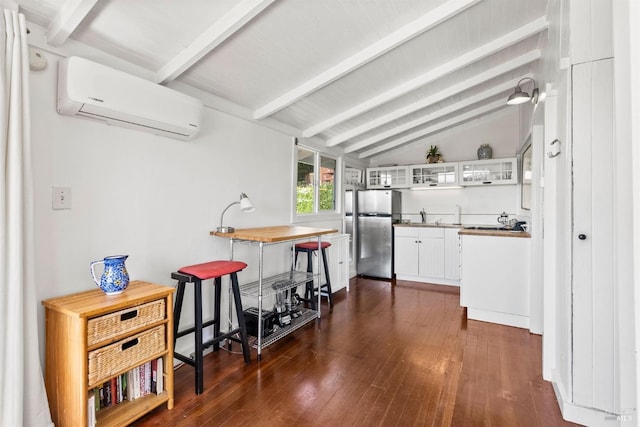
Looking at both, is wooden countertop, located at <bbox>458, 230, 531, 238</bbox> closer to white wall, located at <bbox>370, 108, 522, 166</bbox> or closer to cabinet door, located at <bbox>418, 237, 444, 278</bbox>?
cabinet door, located at <bbox>418, 237, 444, 278</bbox>

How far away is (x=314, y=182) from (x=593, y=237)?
3.14 metres

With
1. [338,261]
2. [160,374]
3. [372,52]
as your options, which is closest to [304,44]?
[372,52]

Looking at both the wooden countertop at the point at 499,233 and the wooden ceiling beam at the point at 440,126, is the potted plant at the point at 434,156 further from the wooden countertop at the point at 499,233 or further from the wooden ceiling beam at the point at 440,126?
the wooden countertop at the point at 499,233

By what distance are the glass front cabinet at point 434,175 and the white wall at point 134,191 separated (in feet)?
9.95

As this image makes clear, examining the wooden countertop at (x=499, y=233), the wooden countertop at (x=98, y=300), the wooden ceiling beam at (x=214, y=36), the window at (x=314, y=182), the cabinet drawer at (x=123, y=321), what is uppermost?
the wooden ceiling beam at (x=214, y=36)

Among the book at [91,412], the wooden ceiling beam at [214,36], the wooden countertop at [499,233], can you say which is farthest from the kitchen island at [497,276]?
the book at [91,412]

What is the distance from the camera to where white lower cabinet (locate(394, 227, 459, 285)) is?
4566 mm

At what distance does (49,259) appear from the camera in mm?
1686

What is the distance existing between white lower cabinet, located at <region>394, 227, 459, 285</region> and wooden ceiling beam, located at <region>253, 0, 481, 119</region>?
293 cm

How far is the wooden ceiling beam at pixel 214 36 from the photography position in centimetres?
172

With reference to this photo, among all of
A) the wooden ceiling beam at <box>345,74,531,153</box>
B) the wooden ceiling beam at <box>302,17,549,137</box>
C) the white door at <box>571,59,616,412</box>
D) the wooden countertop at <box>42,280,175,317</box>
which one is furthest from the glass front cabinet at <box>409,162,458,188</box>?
the wooden countertop at <box>42,280,175,317</box>

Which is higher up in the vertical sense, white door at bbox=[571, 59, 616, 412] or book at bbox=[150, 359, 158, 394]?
white door at bbox=[571, 59, 616, 412]

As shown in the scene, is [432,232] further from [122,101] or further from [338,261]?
[122,101]

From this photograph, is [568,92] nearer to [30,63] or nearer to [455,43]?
[455,43]
